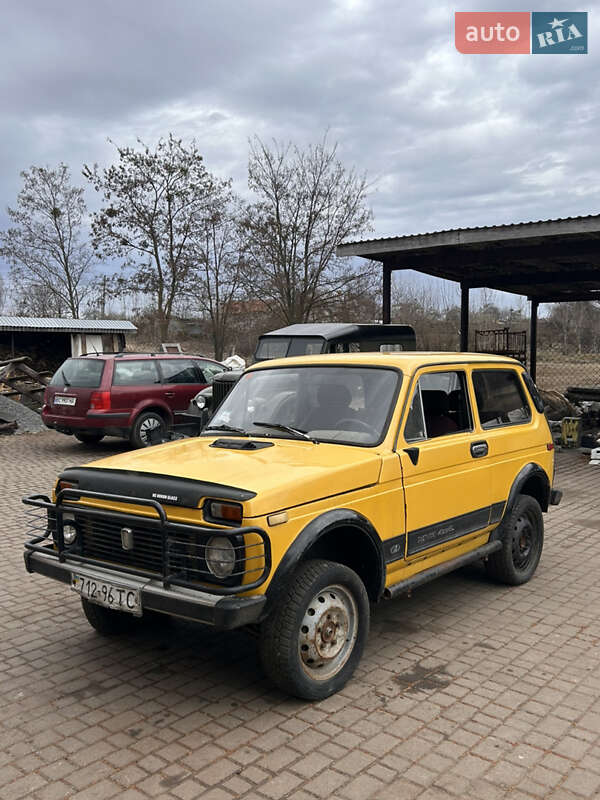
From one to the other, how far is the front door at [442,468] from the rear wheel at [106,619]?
1.95 m

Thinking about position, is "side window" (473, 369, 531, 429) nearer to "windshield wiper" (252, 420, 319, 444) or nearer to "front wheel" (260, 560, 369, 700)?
"windshield wiper" (252, 420, 319, 444)

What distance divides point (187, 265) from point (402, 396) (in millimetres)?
30067

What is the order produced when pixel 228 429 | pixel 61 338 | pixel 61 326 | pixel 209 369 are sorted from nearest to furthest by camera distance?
pixel 228 429 → pixel 209 369 → pixel 61 326 → pixel 61 338

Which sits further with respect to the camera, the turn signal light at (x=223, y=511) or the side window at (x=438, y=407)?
the side window at (x=438, y=407)

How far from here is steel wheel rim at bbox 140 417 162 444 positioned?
12.8 m

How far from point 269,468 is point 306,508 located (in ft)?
1.05

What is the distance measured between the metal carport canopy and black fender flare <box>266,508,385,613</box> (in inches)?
358

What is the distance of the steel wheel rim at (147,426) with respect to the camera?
12.8 meters

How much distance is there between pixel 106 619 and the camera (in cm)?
453

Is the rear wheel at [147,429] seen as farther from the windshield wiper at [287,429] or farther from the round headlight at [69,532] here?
the round headlight at [69,532]

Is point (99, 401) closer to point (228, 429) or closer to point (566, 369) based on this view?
point (228, 429)

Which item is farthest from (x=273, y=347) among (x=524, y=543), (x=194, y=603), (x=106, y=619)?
(x=194, y=603)

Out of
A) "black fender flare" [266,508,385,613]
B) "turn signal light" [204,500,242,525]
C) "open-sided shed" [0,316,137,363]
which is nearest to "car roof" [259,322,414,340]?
"black fender flare" [266,508,385,613]

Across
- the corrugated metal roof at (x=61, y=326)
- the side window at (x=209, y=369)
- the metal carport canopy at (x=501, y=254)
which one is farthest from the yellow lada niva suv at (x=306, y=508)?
the corrugated metal roof at (x=61, y=326)
